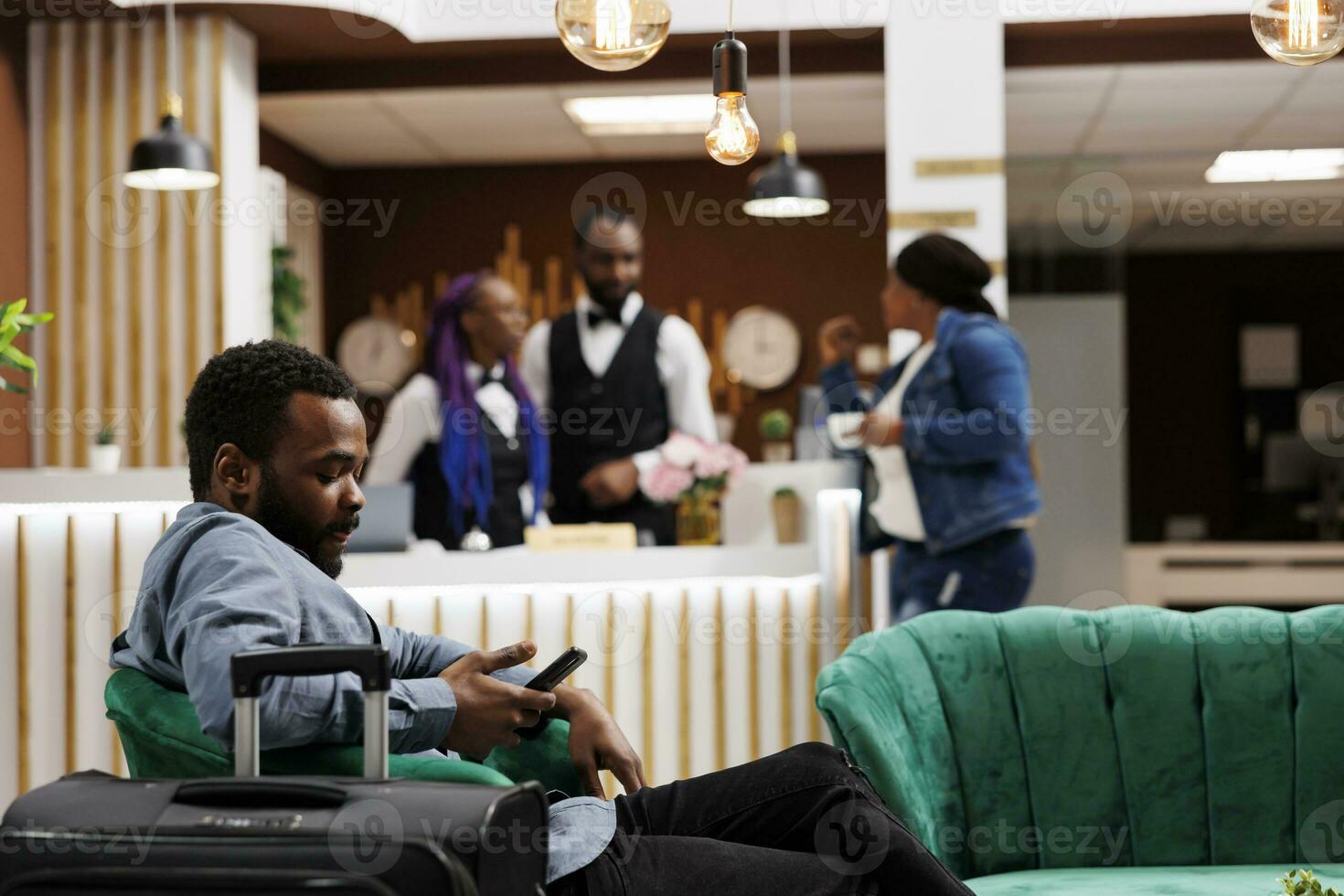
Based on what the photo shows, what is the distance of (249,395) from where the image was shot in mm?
1827

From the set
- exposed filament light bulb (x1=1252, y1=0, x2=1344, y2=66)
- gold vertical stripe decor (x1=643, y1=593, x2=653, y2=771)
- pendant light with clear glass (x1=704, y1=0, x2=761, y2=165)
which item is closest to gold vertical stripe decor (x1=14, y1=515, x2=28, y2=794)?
gold vertical stripe decor (x1=643, y1=593, x2=653, y2=771)

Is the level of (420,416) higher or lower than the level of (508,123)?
lower

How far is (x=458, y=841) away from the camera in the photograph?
4.50 ft

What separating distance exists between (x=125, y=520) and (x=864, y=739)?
191 cm

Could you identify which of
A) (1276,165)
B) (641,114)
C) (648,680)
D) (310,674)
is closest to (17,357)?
(648,680)

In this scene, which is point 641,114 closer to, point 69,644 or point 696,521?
point 696,521

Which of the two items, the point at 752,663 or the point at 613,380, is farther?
the point at 613,380

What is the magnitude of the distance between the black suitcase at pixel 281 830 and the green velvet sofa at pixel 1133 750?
1.06 m

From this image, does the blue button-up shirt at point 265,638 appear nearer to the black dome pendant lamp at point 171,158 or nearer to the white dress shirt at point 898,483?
the white dress shirt at point 898,483

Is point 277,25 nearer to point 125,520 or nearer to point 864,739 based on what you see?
point 125,520

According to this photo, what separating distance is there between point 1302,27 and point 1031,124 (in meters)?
5.33

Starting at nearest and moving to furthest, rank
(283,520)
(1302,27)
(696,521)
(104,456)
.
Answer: (283,520), (1302,27), (696,521), (104,456)

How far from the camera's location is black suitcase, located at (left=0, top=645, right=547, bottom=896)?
1324mm

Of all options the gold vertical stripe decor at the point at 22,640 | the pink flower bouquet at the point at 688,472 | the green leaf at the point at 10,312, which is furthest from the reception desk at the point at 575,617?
the green leaf at the point at 10,312
